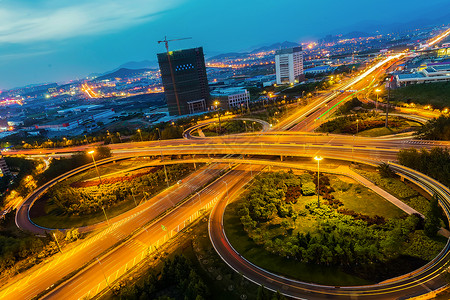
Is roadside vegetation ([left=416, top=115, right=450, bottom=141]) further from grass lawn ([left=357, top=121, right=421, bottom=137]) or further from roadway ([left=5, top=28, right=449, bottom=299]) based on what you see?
grass lawn ([left=357, top=121, right=421, bottom=137])

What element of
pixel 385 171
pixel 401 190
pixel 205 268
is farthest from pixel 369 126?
pixel 205 268

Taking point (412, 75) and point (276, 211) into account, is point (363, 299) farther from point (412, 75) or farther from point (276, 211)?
point (412, 75)

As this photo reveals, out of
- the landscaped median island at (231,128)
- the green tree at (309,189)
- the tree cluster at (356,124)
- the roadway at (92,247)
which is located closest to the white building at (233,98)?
the landscaped median island at (231,128)

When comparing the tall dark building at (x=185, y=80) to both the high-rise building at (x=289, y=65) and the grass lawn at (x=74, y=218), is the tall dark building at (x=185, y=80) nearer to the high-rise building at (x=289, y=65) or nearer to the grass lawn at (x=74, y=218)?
the high-rise building at (x=289, y=65)

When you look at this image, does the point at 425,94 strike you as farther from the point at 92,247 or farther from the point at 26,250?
the point at 26,250

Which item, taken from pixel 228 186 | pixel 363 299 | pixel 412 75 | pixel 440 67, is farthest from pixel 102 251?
pixel 440 67
